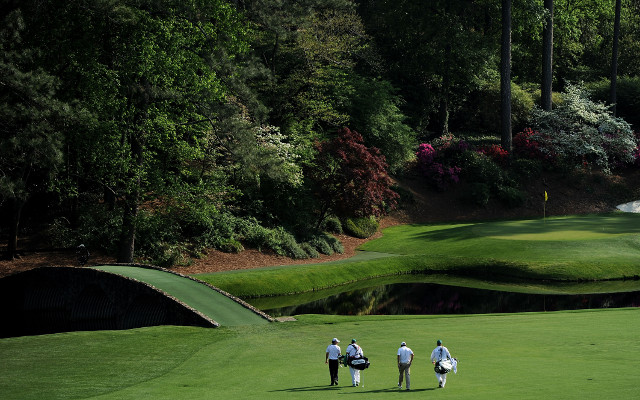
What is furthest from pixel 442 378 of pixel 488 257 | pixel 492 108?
pixel 492 108

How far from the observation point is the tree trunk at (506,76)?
55875mm

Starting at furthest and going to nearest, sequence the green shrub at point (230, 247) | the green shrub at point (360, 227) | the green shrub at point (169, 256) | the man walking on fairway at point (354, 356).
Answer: the green shrub at point (360, 227), the green shrub at point (230, 247), the green shrub at point (169, 256), the man walking on fairway at point (354, 356)

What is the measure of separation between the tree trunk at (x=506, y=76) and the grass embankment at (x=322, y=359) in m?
33.3

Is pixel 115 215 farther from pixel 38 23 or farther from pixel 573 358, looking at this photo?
pixel 573 358

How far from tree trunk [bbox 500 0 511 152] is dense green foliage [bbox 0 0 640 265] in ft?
7.14

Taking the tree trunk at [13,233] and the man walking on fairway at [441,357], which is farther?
the tree trunk at [13,233]

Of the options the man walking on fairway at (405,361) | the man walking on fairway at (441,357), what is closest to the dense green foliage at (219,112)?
the man walking on fairway at (405,361)

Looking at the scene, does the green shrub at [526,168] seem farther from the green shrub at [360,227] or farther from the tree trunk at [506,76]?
the green shrub at [360,227]

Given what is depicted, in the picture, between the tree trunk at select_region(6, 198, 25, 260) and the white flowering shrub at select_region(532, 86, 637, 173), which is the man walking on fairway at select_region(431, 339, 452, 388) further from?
the white flowering shrub at select_region(532, 86, 637, 173)

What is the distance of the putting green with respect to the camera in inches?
1004

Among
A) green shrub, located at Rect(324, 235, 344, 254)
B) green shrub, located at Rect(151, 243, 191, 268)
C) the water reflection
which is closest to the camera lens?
the water reflection

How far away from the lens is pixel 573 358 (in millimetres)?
17891

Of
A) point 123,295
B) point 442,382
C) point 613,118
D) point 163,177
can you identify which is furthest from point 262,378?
point 613,118

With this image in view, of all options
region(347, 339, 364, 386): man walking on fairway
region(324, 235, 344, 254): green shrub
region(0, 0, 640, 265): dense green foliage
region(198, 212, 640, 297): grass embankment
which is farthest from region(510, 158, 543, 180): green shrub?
region(347, 339, 364, 386): man walking on fairway
